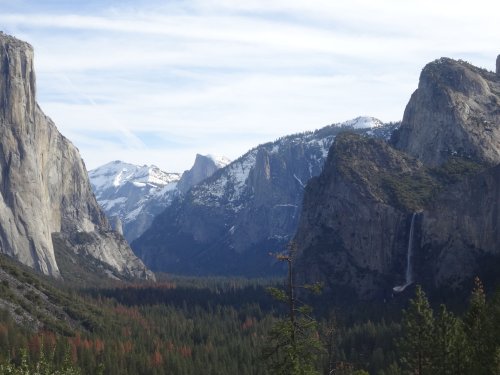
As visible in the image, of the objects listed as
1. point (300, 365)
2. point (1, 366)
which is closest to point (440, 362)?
point (300, 365)

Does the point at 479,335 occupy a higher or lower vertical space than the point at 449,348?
higher

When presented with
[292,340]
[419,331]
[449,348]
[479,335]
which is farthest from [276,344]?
[292,340]

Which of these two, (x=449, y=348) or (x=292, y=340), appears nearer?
(x=292, y=340)

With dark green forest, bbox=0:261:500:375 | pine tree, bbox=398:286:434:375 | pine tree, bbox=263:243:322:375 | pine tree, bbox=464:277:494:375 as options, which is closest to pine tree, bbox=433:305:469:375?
dark green forest, bbox=0:261:500:375

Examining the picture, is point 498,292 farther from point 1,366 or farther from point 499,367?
point 1,366

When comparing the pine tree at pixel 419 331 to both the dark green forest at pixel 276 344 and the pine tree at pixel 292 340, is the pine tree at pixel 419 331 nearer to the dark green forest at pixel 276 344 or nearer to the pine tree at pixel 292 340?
the dark green forest at pixel 276 344

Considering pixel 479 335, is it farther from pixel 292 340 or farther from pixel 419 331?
pixel 292 340

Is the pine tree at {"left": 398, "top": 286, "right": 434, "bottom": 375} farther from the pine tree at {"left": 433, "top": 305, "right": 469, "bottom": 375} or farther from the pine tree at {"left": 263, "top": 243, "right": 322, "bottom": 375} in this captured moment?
the pine tree at {"left": 263, "top": 243, "right": 322, "bottom": 375}

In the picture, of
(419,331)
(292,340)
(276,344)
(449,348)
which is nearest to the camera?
(292,340)

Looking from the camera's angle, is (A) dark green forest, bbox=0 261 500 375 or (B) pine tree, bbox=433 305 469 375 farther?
(B) pine tree, bbox=433 305 469 375

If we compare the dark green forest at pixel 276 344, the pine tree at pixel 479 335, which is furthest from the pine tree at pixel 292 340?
the pine tree at pixel 479 335

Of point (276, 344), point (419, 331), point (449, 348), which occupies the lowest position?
point (449, 348)

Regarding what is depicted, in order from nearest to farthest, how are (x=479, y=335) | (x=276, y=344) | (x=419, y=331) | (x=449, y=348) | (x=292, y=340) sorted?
(x=292, y=340) < (x=419, y=331) < (x=276, y=344) < (x=449, y=348) < (x=479, y=335)

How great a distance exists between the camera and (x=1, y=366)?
36.3 m
